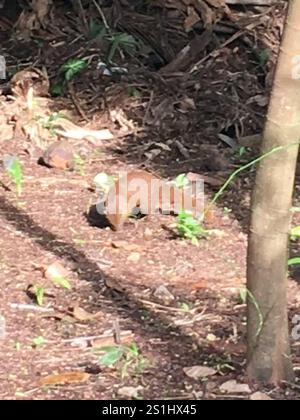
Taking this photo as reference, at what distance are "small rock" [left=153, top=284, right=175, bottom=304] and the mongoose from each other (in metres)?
0.81

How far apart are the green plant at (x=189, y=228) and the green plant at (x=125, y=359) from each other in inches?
50.5

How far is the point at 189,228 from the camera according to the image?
4852 millimetres

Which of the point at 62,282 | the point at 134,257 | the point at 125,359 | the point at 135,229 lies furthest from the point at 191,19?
the point at 125,359

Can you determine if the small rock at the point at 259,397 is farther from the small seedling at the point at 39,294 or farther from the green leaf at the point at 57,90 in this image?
the green leaf at the point at 57,90

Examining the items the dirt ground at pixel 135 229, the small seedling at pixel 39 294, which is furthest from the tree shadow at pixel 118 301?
the small seedling at pixel 39 294

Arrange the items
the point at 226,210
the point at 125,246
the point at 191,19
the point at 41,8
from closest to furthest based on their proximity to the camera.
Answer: the point at 125,246 → the point at 226,210 → the point at 191,19 → the point at 41,8

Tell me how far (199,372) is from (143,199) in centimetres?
186

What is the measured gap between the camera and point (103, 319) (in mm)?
3885

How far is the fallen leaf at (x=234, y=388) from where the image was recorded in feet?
10.7

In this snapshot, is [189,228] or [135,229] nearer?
[189,228]

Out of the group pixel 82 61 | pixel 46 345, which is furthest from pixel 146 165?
pixel 46 345

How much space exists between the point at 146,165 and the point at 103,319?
7.23 ft

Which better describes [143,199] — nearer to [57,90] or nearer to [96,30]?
[57,90]
